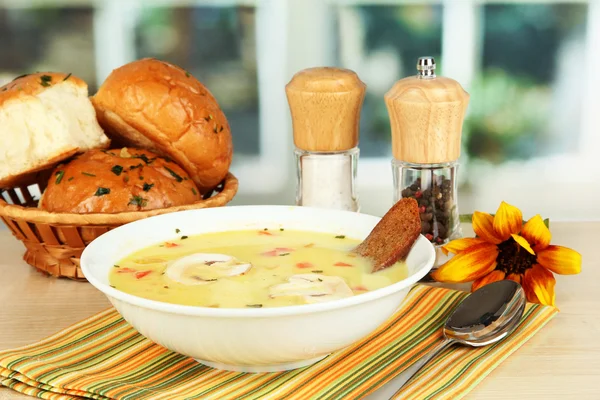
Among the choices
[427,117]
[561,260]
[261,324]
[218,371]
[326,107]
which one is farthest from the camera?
[326,107]

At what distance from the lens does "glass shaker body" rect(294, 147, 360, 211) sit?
4.84 feet

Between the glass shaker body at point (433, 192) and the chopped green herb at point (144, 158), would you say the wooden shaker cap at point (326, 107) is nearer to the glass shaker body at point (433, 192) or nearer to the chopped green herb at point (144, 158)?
the glass shaker body at point (433, 192)

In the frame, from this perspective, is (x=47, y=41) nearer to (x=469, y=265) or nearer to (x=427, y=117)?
(x=427, y=117)

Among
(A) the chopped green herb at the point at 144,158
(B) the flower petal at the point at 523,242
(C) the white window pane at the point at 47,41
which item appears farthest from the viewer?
(C) the white window pane at the point at 47,41

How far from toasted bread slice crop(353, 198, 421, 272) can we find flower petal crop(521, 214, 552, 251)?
0.80 feet

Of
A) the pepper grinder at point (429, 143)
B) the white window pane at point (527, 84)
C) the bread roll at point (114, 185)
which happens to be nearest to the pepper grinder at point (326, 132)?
the pepper grinder at point (429, 143)

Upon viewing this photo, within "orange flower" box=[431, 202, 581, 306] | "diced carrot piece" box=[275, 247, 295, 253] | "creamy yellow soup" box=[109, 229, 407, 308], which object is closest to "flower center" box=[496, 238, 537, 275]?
A: "orange flower" box=[431, 202, 581, 306]

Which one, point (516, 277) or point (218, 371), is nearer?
point (218, 371)

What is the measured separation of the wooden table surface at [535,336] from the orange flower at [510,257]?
0.22 ft

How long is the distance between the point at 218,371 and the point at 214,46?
1.12 metres

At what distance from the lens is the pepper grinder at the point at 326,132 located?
1.42m

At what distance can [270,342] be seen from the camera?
0.87 metres

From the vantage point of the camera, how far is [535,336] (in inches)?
44.7

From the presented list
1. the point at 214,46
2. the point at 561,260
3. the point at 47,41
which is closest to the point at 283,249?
the point at 561,260
